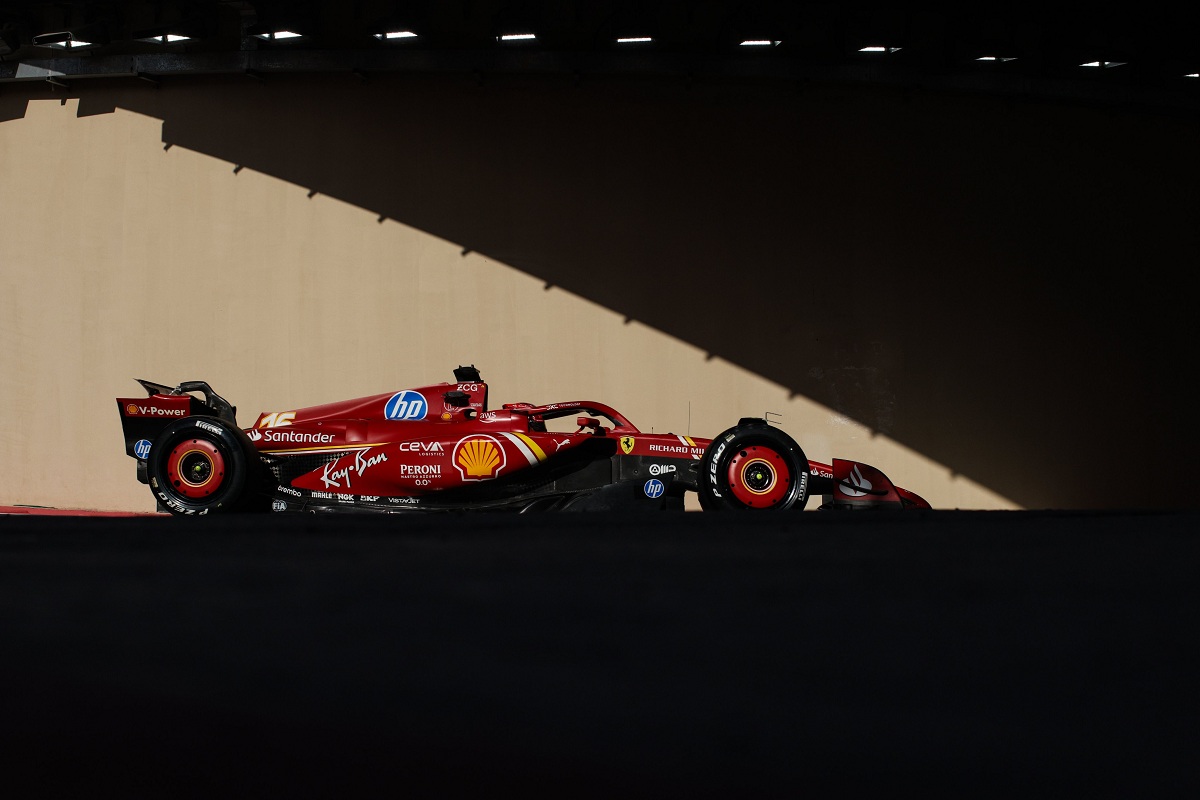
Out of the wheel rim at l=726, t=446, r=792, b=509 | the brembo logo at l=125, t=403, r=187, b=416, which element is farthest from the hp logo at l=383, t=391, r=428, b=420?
the wheel rim at l=726, t=446, r=792, b=509

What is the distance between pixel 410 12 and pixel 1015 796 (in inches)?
428

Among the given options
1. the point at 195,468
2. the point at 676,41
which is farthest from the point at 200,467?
the point at 676,41

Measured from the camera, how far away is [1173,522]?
8.20ft

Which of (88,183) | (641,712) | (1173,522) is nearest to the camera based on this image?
(641,712)

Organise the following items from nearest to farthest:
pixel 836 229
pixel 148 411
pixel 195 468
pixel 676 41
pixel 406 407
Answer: pixel 195 468
pixel 148 411
pixel 406 407
pixel 676 41
pixel 836 229

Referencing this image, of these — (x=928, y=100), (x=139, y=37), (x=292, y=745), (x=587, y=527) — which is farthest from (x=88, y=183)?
(x=292, y=745)

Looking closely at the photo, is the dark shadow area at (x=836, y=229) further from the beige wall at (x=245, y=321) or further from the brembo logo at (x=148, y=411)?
the brembo logo at (x=148, y=411)

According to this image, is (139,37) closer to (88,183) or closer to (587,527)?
(88,183)

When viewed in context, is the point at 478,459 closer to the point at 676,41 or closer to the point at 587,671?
the point at 587,671

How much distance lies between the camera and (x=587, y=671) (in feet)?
3.34

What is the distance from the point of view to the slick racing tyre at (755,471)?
585 centimetres

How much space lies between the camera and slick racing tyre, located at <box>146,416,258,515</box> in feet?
Result: 19.1

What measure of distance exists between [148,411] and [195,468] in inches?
33.3

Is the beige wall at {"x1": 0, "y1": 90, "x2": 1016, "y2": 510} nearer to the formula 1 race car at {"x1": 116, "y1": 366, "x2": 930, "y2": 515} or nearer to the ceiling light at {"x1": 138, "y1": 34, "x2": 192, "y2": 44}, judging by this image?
the ceiling light at {"x1": 138, "y1": 34, "x2": 192, "y2": 44}
